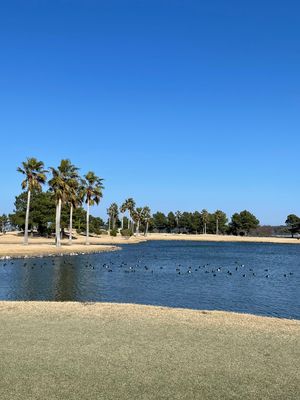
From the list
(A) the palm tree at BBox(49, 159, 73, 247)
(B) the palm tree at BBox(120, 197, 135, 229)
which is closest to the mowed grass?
(A) the palm tree at BBox(49, 159, 73, 247)

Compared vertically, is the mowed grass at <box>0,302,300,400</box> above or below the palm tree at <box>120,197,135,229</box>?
below

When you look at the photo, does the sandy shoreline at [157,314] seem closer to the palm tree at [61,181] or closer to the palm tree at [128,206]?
the palm tree at [61,181]

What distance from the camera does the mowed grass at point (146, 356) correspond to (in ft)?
34.6

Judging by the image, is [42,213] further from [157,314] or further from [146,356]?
[146,356]

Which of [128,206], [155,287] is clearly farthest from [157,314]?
[128,206]

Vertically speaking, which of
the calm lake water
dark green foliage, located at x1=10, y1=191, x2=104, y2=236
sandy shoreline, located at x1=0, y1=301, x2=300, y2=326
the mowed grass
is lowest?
the calm lake water

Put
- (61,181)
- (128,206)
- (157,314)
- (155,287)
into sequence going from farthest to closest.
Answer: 1. (128,206)
2. (61,181)
3. (155,287)
4. (157,314)

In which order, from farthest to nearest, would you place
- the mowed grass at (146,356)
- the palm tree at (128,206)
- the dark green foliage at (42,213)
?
the palm tree at (128,206) < the dark green foliage at (42,213) < the mowed grass at (146,356)

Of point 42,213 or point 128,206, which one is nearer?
point 42,213

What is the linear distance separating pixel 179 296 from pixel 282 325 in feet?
55.9

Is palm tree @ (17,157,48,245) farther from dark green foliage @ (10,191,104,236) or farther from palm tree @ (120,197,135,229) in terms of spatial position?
palm tree @ (120,197,135,229)

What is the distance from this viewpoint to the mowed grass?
10547 millimetres

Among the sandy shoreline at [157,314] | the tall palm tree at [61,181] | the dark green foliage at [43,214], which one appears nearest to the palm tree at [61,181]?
the tall palm tree at [61,181]

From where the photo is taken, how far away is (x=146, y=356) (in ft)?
43.0
